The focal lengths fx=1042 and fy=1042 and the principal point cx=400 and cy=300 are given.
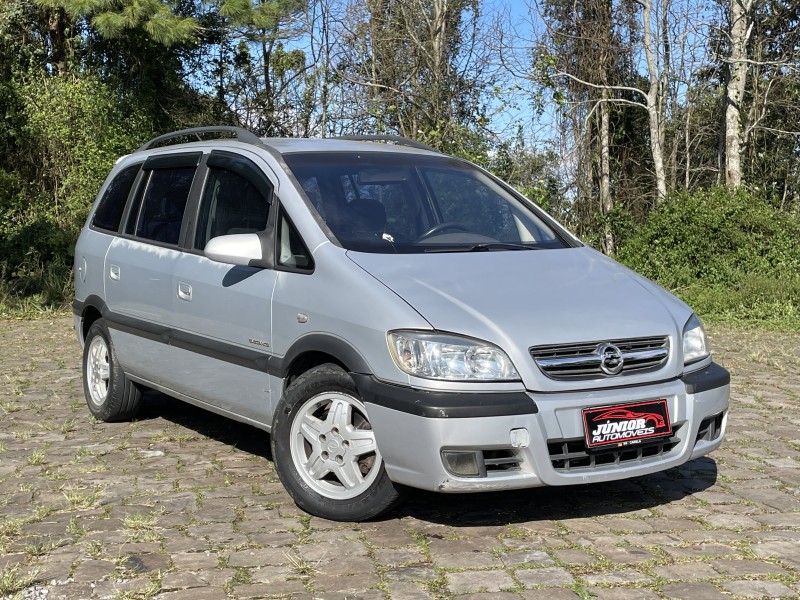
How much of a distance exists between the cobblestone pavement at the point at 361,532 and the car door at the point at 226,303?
1.70 ft

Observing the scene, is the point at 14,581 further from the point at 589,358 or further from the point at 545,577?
the point at 589,358

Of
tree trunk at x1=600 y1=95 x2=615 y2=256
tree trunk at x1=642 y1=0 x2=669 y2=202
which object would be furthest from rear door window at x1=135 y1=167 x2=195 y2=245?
tree trunk at x1=600 y1=95 x2=615 y2=256

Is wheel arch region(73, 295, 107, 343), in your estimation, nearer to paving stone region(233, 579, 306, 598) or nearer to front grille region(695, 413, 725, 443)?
paving stone region(233, 579, 306, 598)

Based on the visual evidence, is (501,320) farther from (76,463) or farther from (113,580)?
(76,463)

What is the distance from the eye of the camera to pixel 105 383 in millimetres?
7340

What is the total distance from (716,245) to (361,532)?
44.5ft

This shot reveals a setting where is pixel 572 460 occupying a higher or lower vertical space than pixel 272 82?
lower

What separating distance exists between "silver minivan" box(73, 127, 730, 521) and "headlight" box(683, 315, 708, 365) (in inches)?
0.5

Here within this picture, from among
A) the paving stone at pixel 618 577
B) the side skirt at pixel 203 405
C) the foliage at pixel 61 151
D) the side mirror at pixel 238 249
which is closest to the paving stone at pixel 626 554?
the paving stone at pixel 618 577

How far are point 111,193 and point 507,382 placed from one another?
13.6 ft

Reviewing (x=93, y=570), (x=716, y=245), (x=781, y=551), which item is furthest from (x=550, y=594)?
(x=716, y=245)

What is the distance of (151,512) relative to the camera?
5.08m

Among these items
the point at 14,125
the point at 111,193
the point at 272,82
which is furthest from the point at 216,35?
the point at 111,193

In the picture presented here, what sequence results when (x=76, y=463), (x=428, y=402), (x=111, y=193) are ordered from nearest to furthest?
(x=428, y=402)
(x=76, y=463)
(x=111, y=193)
